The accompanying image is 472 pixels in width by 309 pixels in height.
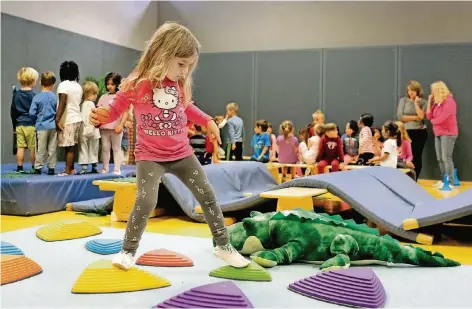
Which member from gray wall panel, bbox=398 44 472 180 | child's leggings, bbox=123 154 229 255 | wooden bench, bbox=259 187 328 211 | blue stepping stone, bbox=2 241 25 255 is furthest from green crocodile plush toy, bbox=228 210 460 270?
gray wall panel, bbox=398 44 472 180

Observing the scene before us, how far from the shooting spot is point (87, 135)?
5906 mm

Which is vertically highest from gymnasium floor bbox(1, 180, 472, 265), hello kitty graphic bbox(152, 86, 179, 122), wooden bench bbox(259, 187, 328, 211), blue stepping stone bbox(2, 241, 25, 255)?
hello kitty graphic bbox(152, 86, 179, 122)

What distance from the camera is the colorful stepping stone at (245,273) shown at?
2605mm

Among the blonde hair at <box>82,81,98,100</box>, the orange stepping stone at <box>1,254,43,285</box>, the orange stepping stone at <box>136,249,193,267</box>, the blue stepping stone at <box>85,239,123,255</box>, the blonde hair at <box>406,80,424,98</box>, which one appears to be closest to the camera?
the orange stepping stone at <box>1,254,43,285</box>

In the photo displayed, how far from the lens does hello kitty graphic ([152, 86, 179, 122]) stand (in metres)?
2.58

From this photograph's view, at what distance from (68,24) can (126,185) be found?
215 inches

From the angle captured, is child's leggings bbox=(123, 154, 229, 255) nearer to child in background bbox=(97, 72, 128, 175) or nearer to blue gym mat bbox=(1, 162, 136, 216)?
blue gym mat bbox=(1, 162, 136, 216)

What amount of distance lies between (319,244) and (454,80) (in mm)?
7706

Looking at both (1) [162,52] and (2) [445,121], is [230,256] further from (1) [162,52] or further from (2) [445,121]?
(2) [445,121]

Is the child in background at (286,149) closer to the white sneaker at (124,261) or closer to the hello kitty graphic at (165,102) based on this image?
the hello kitty graphic at (165,102)

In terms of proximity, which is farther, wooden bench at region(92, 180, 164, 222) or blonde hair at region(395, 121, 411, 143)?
blonde hair at region(395, 121, 411, 143)

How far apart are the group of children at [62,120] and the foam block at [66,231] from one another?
82.5 inches

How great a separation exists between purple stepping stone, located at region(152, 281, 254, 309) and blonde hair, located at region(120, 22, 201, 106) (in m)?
1.02

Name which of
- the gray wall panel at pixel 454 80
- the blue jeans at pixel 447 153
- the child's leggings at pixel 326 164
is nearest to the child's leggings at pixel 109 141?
the child's leggings at pixel 326 164
